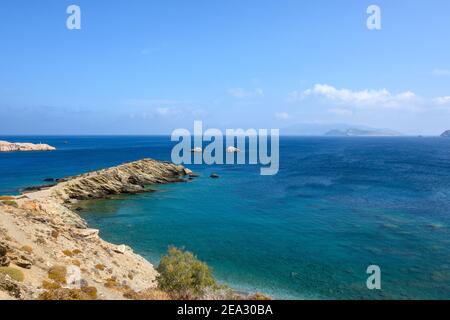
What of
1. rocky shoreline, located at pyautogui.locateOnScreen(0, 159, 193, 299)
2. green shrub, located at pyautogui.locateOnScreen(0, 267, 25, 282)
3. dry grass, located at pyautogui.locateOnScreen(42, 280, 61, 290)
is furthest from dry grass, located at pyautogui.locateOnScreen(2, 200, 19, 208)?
dry grass, located at pyautogui.locateOnScreen(42, 280, 61, 290)

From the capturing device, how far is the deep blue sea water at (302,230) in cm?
Answer: 3228

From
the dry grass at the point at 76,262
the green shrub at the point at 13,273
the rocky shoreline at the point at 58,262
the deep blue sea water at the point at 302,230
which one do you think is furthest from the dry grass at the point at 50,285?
the deep blue sea water at the point at 302,230

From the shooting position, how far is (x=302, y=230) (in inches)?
1881

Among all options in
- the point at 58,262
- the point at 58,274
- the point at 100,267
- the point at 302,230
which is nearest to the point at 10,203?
the point at 58,262

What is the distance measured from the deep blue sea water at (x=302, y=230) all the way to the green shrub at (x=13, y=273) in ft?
58.4

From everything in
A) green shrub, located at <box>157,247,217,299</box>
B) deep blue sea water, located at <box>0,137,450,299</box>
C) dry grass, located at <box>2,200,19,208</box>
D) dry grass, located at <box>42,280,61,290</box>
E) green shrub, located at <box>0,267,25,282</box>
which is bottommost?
deep blue sea water, located at <box>0,137,450,299</box>

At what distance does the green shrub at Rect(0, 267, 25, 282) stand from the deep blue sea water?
17.8 m

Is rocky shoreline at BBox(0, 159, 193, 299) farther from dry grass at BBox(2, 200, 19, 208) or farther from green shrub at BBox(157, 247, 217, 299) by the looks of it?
green shrub at BBox(157, 247, 217, 299)

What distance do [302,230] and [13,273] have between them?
36.7 metres

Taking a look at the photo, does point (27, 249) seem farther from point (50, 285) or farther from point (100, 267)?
point (50, 285)

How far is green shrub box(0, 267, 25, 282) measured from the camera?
19311 millimetres

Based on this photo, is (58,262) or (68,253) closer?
(58,262)

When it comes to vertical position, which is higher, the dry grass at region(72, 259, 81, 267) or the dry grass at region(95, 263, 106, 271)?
the dry grass at region(72, 259, 81, 267)

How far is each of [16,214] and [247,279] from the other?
2315 cm
